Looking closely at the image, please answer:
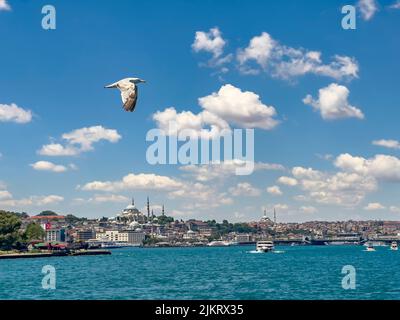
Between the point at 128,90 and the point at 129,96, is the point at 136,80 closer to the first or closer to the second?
the point at 128,90

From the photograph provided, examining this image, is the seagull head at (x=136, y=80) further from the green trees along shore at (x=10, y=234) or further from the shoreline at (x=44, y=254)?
the green trees along shore at (x=10, y=234)

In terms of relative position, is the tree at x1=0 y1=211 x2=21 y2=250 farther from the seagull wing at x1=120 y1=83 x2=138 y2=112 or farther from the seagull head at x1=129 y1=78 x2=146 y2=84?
the seagull wing at x1=120 y1=83 x2=138 y2=112

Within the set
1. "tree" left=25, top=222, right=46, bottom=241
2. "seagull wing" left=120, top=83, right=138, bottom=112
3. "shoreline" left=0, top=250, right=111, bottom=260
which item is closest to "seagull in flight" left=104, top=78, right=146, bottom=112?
"seagull wing" left=120, top=83, right=138, bottom=112

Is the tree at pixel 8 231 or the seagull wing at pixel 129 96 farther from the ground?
the seagull wing at pixel 129 96

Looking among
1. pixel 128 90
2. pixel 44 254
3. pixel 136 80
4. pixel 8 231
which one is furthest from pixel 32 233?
pixel 128 90

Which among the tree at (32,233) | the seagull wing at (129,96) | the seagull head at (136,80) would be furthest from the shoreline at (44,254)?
the seagull wing at (129,96)
